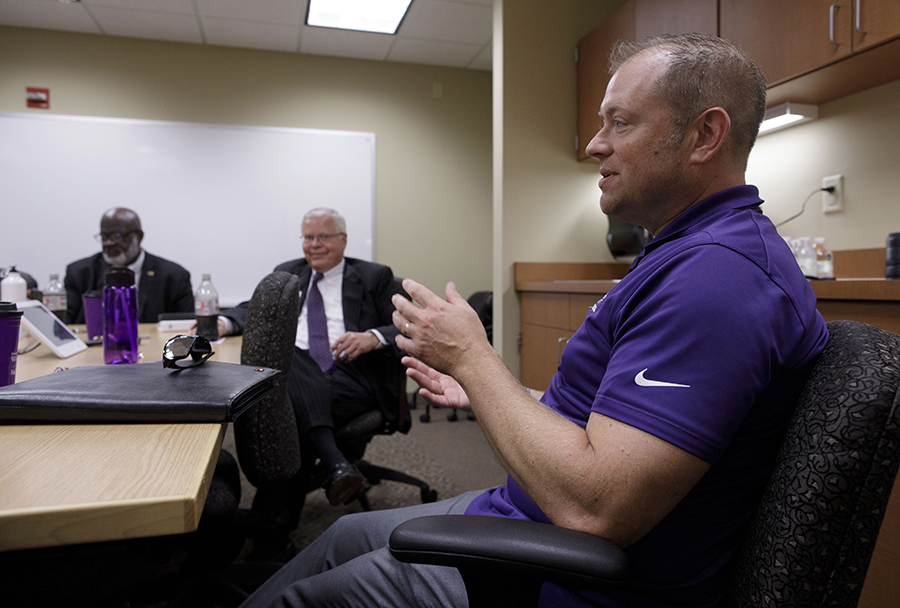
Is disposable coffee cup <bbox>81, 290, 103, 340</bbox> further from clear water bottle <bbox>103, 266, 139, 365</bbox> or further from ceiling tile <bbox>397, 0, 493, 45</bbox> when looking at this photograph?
ceiling tile <bbox>397, 0, 493, 45</bbox>

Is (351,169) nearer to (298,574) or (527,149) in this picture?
(527,149)

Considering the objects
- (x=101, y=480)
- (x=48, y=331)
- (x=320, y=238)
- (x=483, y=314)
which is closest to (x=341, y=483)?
(x=48, y=331)

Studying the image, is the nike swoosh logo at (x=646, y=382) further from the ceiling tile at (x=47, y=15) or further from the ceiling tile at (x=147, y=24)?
the ceiling tile at (x=47, y=15)

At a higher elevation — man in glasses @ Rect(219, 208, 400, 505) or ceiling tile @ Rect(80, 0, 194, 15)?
ceiling tile @ Rect(80, 0, 194, 15)

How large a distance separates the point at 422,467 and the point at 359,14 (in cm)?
293

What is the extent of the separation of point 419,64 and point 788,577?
14.7 feet

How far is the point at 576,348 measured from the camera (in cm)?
79

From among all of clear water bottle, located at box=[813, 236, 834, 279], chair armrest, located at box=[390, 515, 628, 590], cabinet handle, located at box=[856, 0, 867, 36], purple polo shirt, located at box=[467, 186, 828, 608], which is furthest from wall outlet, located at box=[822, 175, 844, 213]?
chair armrest, located at box=[390, 515, 628, 590]

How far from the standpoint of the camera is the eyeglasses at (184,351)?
2.95ft

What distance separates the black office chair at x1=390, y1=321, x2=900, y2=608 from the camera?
0.49 metres

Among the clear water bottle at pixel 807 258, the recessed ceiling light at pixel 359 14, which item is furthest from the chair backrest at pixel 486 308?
the recessed ceiling light at pixel 359 14

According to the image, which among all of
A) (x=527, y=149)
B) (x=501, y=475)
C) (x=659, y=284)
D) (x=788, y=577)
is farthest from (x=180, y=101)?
(x=788, y=577)

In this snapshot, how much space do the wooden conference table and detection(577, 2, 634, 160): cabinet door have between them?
2.50m

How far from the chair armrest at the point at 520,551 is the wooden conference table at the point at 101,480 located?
22 centimetres
